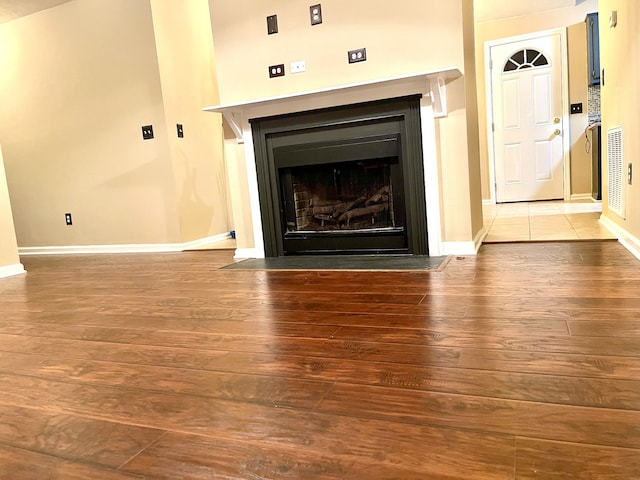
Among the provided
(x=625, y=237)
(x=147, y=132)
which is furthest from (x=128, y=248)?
(x=625, y=237)

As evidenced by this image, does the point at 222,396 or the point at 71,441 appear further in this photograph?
the point at 222,396

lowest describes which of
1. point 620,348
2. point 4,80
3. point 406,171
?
point 620,348

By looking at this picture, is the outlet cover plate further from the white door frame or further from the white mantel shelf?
the white mantel shelf

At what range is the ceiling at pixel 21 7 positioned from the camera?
4.37m

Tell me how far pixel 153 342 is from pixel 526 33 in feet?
18.5

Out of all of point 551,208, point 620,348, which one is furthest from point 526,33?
point 620,348

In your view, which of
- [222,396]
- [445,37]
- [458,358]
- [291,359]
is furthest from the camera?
[445,37]

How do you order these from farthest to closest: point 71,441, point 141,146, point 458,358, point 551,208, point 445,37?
point 551,208, point 141,146, point 445,37, point 458,358, point 71,441

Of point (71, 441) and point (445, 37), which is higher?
point (445, 37)

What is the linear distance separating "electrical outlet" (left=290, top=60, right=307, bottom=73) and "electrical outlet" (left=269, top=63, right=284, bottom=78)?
8cm

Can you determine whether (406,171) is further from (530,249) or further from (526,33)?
(526,33)

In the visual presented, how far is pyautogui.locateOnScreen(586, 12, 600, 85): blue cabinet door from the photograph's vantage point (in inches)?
204

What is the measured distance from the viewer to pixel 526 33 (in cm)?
560

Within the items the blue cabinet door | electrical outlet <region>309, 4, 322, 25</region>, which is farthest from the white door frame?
electrical outlet <region>309, 4, 322, 25</region>
